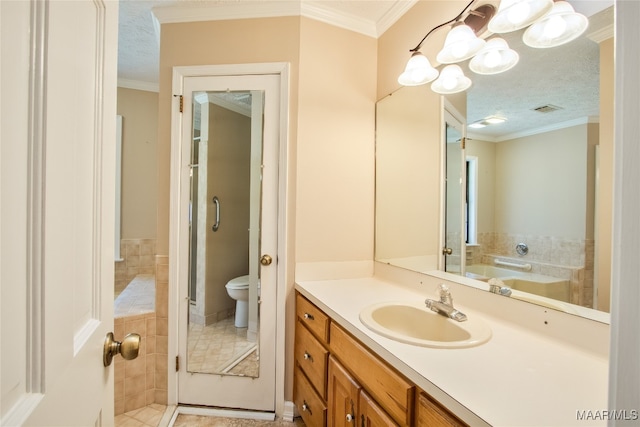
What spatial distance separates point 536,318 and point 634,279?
0.90 m

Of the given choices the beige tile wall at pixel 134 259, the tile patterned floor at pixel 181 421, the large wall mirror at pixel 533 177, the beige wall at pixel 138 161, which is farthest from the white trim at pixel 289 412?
the beige wall at pixel 138 161

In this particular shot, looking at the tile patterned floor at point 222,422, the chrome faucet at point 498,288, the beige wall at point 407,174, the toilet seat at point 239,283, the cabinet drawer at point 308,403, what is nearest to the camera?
the chrome faucet at point 498,288

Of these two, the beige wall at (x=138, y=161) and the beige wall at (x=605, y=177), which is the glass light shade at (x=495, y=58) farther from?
the beige wall at (x=138, y=161)

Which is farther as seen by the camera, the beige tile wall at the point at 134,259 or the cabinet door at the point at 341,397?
the beige tile wall at the point at 134,259

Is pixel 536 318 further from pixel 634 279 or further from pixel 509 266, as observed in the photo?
pixel 634 279

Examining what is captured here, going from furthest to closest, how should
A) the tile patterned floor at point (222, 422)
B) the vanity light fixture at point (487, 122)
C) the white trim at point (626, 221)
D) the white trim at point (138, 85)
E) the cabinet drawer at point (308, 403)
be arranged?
the white trim at point (138, 85), the tile patterned floor at point (222, 422), the cabinet drawer at point (308, 403), the vanity light fixture at point (487, 122), the white trim at point (626, 221)

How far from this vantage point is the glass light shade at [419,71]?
1427 mm

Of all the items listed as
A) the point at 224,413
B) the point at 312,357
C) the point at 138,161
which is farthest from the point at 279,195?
the point at 138,161

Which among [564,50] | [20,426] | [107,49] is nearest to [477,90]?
[564,50]

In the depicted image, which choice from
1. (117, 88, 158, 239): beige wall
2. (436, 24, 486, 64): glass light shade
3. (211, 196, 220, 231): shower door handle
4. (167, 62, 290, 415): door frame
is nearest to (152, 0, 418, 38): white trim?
(167, 62, 290, 415): door frame

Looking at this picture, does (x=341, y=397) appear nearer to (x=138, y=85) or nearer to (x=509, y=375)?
(x=509, y=375)

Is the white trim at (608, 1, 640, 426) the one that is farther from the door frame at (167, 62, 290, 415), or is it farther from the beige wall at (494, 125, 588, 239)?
the door frame at (167, 62, 290, 415)

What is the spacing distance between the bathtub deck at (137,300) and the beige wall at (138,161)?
1.84ft

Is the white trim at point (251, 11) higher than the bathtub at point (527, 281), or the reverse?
the white trim at point (251, 11)
